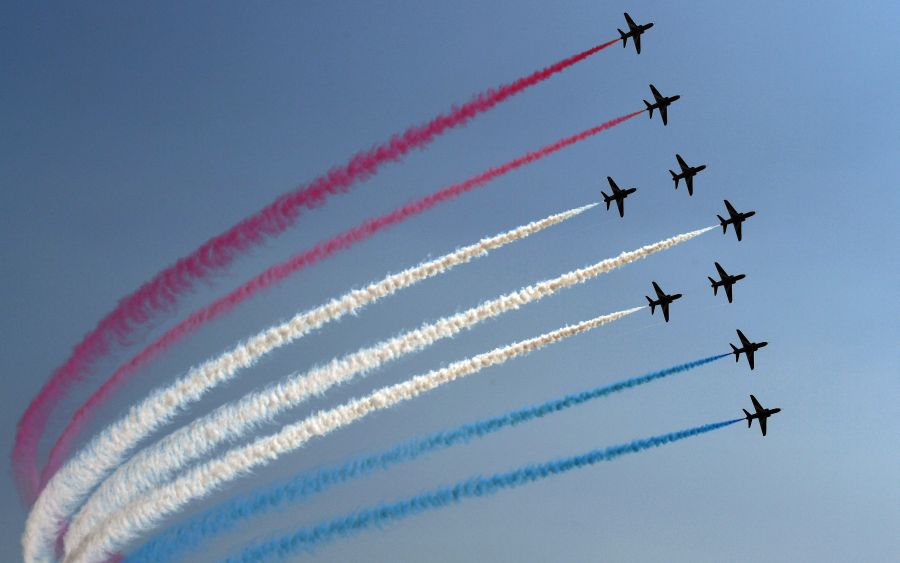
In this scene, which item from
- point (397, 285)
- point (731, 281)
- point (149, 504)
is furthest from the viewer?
point (731, 281)

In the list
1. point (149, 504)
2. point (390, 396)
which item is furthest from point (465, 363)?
point (149, 504)

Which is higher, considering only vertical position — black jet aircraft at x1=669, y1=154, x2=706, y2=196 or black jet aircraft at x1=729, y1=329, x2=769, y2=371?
black jet aircraft at x1=669, y1=154, x2=706, y2=196

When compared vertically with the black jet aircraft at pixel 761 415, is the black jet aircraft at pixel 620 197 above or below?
Result: above

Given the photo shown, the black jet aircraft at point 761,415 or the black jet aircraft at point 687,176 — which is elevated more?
the black jet aircraft at point 687,176

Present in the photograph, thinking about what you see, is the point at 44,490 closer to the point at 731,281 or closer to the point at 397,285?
the point at 397,285

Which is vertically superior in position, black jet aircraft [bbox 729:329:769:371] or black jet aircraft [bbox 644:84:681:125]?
black jet aircraft [bbox 644:84:681:125]

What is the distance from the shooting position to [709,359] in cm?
6194

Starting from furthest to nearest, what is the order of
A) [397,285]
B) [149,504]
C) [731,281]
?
[731,281] → [397,285] → [149,504]

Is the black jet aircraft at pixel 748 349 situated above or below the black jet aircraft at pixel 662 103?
below

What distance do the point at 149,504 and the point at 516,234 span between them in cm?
2131

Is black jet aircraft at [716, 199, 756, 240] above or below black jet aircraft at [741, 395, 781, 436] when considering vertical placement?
above

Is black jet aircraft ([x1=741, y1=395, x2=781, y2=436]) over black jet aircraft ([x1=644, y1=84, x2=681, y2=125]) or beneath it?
beneath

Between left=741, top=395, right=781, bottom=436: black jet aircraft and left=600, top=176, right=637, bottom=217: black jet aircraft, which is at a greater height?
left=600, top=176, right=637, bottom=217: black jet aircraft

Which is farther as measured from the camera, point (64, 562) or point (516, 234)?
point (516, 234)
